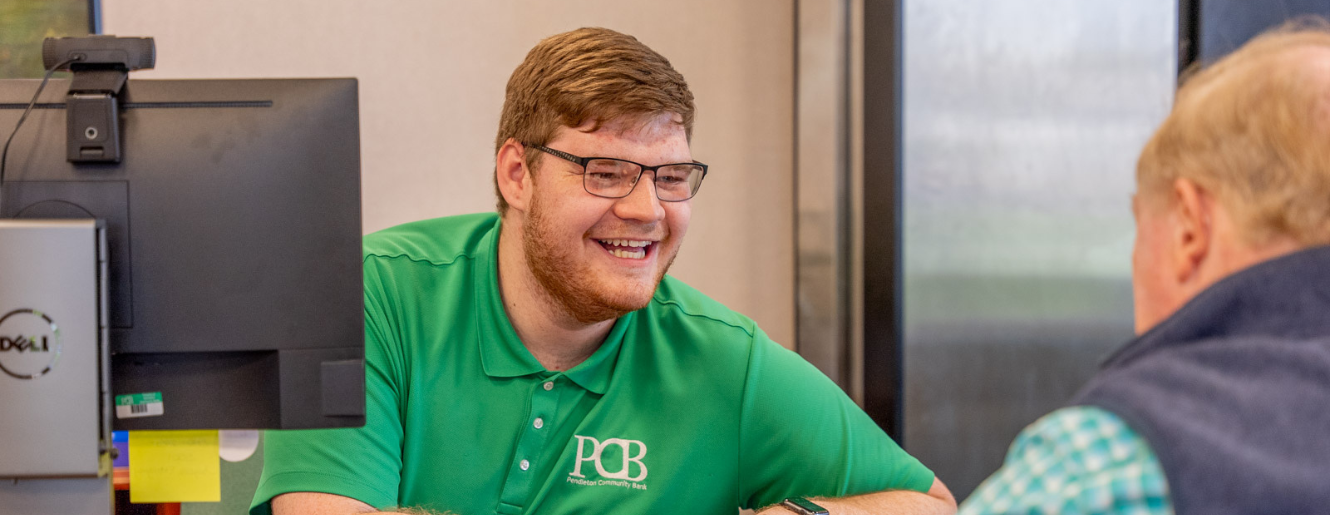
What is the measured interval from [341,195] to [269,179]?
0.22 feet

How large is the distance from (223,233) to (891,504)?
2.97 feet

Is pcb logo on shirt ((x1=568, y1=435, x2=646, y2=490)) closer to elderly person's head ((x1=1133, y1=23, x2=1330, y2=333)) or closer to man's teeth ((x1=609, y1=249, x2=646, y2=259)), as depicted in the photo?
man's teeth ((x1=609, y1=249, x2=646, y2=259))

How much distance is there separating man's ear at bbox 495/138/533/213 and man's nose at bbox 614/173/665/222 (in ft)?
0.53

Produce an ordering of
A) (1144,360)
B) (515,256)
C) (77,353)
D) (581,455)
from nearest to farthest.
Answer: (1144,360)
(77,353)
(581,455)
(515,256)

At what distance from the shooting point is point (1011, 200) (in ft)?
7.16

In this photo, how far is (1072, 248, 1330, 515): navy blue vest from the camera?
0.52 metres

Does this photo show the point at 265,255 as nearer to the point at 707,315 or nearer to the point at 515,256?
the point at 515,256

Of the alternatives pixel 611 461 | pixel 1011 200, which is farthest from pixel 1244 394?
pixel 1011 200

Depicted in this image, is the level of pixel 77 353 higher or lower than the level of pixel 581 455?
higher

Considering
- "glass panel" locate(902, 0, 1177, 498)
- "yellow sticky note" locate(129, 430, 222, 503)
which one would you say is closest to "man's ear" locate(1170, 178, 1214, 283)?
"yellow sticky note" locate(129, 430, 222, 503)

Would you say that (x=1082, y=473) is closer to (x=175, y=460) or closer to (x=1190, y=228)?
(x=1190, y=228)

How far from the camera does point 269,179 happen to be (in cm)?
90

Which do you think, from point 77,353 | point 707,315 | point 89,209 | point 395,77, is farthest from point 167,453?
point 395,77

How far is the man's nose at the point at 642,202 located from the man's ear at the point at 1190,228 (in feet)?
2.46
